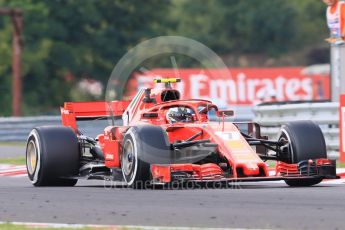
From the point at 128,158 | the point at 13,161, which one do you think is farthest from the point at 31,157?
the point at 13,161

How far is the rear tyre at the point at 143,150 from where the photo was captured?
13.4m

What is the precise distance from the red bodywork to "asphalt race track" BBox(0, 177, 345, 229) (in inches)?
9.4

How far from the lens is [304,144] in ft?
46.9

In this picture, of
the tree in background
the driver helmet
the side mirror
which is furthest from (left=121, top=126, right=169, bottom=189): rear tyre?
the tree in background

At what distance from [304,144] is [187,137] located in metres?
1.56

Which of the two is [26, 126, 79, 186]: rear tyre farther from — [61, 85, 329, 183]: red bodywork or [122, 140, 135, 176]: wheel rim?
[122, 140, 135, 176]: wheel rim

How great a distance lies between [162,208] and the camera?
11352mm

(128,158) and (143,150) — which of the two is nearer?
(143,150)

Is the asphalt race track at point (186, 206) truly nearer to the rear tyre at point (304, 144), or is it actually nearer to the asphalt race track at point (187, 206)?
the asphalt race track at point (187, 206)

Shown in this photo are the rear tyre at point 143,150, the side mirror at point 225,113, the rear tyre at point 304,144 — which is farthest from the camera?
the side mirror at point 225,113

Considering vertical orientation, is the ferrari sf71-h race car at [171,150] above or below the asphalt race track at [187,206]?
above

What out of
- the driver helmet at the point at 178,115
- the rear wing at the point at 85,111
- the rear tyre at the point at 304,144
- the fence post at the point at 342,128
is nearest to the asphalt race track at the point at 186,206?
the rear tyre at the point at 304,144

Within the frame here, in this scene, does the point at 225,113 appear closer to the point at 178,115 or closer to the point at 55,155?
the point at 178,115

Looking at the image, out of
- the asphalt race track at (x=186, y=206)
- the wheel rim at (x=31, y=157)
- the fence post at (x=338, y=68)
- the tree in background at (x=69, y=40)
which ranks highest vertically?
the tree in background at (x=69, y=40)
